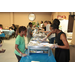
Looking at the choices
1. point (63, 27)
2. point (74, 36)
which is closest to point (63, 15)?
point (63, 27)

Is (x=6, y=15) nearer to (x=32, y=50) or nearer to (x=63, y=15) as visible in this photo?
(x=63, y=15)

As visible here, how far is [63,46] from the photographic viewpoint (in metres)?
1.54

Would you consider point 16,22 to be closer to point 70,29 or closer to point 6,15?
point 6,15

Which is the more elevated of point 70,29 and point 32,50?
point 70,29

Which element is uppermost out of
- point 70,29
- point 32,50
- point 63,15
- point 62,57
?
point 63,15

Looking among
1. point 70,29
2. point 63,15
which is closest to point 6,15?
point 63,15

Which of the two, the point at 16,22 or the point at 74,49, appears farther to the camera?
the point at 16,22

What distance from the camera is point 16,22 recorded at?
9.15 m

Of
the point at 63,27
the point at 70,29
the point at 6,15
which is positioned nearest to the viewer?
the point at 70,29
